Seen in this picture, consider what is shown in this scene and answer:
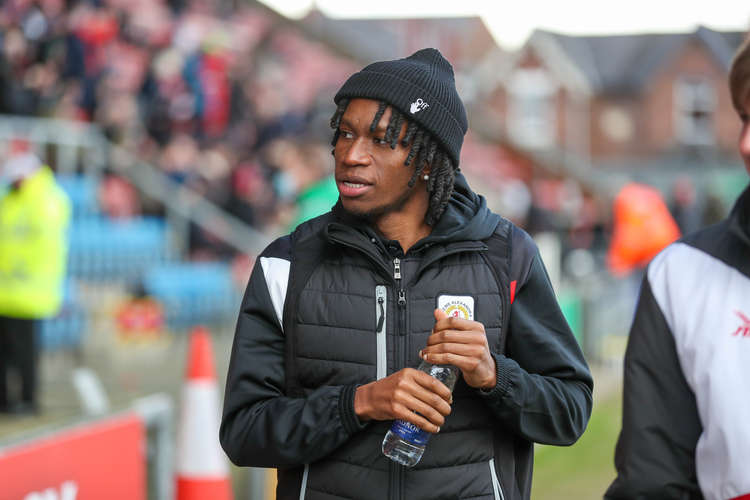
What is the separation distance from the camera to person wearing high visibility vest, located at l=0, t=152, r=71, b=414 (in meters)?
7.50

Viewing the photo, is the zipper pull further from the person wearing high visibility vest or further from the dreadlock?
the person wearing high visibility vest

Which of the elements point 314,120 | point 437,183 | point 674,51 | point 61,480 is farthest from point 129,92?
point 674,51

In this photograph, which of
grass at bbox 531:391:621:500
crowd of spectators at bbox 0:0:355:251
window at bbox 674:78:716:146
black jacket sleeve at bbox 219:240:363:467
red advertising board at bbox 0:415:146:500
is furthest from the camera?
window at bbox 674:78:716:146

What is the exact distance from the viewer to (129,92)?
42.4ft

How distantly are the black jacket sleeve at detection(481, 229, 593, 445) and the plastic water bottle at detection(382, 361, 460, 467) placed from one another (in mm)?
176

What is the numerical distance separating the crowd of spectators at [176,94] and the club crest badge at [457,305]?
912 cm

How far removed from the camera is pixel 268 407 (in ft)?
7.37

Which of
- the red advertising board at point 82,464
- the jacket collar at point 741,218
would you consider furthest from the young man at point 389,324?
the red advertising board at point 82,464

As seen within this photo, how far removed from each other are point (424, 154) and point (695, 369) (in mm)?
743

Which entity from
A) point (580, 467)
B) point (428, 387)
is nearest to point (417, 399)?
point (428, 387)

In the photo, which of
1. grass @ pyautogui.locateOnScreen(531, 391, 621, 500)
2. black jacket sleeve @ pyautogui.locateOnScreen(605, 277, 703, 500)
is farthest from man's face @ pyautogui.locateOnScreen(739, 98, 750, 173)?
grass @ pyautogui.locateOnScreen(531, 391, 621, 500)

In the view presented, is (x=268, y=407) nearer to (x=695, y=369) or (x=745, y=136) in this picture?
(x=695, y=369)

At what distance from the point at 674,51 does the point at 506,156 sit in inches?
620

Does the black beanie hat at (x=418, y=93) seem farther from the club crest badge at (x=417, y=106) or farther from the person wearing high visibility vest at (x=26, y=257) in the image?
the person wearing high visibility vest at (x=26, y=257)
